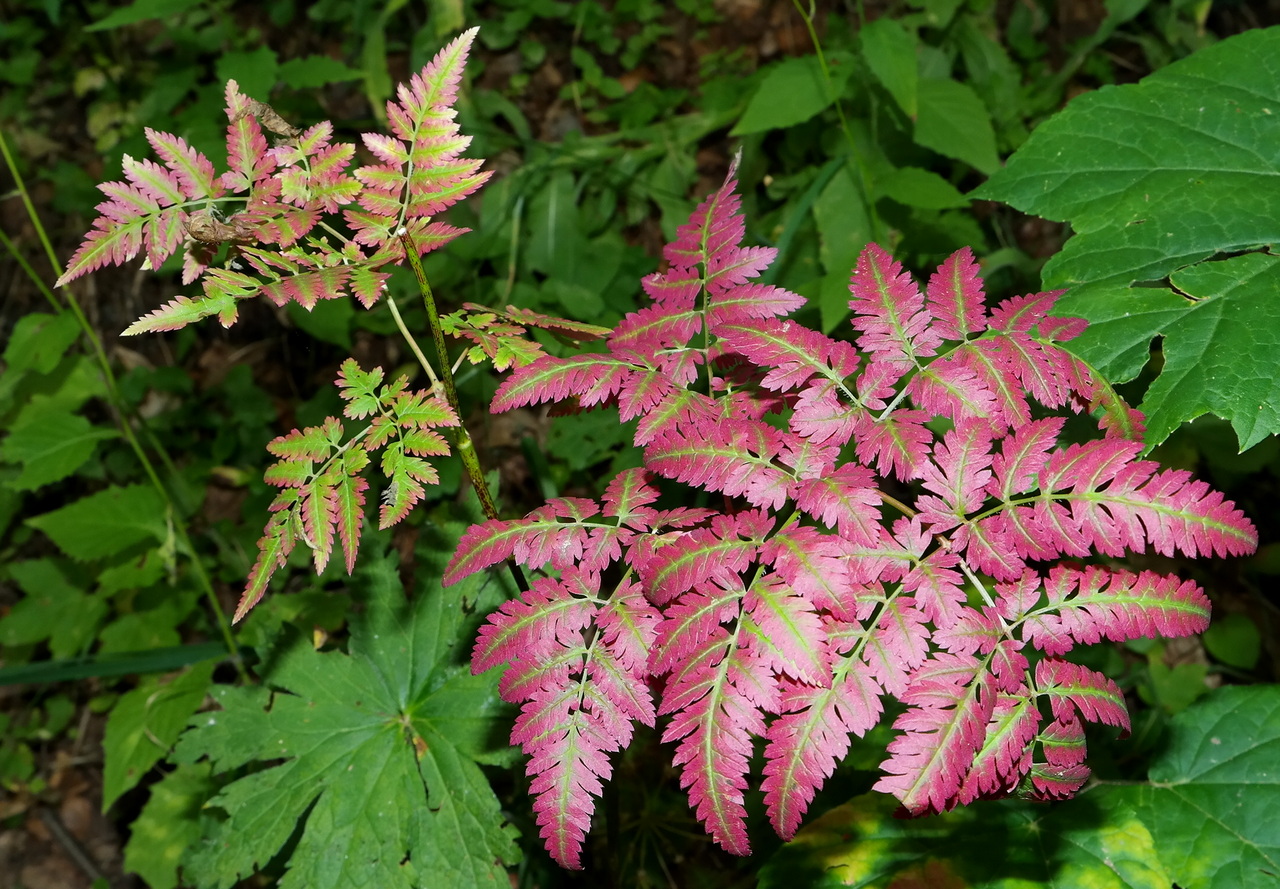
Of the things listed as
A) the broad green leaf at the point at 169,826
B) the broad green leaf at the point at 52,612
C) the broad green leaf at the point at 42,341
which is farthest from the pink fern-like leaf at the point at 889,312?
the broad green leaf at the point at 52,612

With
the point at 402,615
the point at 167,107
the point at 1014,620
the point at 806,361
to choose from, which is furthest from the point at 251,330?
the point at 1014,620

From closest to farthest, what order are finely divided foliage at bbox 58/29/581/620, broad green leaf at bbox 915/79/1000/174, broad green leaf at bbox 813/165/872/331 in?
1. finely divided foliage at bbox 58/29/581/620
2. broad green leaf at bbox 915/79/1000/174
3. broad green leaf at bbox 813/165/872/331

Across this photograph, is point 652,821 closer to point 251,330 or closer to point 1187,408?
point 1187,408

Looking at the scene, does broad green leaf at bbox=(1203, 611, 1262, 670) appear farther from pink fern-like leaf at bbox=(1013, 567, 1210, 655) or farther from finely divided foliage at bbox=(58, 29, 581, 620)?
finely divided foliage at bbox=(58, 29, 581, 620)

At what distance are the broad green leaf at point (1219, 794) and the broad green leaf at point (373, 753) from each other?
1.25 metres

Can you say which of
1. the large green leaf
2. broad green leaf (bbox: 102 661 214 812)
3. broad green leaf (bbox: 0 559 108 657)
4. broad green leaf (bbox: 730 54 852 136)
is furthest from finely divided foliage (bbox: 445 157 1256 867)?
broad green leaf (bbox: 0 559 108 657)

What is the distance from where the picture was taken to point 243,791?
2.03 meters

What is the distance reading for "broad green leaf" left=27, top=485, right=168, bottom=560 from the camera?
119 inches

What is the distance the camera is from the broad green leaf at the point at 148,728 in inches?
110

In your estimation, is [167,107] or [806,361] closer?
[806,361]

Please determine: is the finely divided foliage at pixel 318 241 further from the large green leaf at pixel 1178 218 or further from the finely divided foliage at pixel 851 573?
the large green leaf at pixel 1178 218

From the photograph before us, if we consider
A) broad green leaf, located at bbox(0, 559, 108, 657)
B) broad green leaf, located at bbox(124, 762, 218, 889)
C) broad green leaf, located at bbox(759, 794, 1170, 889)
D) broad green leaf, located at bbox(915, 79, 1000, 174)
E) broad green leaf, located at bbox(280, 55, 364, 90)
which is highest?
broad green leaf, located at bbox(280, 55, 364, 90)

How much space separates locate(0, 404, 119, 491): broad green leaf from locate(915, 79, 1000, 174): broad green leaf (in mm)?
2854

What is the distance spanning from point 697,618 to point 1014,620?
0.42m
